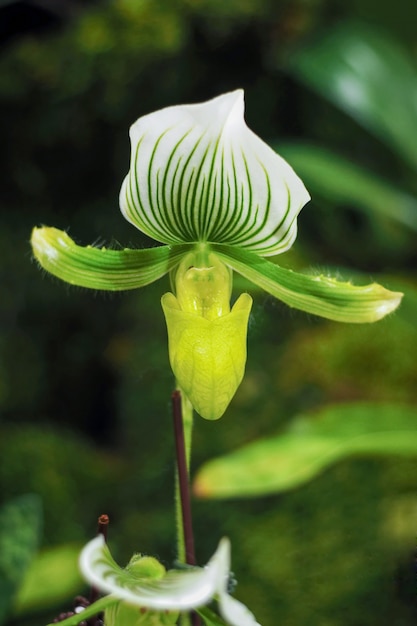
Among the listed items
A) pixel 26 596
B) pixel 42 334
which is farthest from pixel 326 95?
pixel 26 596

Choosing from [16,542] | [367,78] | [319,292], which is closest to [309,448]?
[16,542]

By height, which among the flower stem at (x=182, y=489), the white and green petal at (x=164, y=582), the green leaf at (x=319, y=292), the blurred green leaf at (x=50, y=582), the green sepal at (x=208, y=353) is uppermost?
the blurred green leaf at (x=50, y=582)

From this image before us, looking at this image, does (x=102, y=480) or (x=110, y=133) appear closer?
(x=102, y=480)

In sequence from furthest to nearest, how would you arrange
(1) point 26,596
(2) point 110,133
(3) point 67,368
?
(3) point 67,368 < (2) point 110,133 < (1) point 26,596

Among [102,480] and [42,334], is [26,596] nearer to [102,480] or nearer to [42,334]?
[102,480]

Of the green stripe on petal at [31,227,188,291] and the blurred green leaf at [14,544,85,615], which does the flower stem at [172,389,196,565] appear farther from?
the blurred green leaf at [14,544,85,615]

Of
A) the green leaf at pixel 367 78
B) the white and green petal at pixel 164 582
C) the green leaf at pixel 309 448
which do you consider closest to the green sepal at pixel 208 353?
the white and green petal at pixel 164 582

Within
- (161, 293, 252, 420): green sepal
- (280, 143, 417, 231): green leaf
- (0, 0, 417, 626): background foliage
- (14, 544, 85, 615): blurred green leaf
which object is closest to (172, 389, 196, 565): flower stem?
(161, 293, 252, 420): green sepal

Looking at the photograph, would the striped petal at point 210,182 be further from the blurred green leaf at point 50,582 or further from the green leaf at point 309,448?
the blurred green leaf at point 50,582
